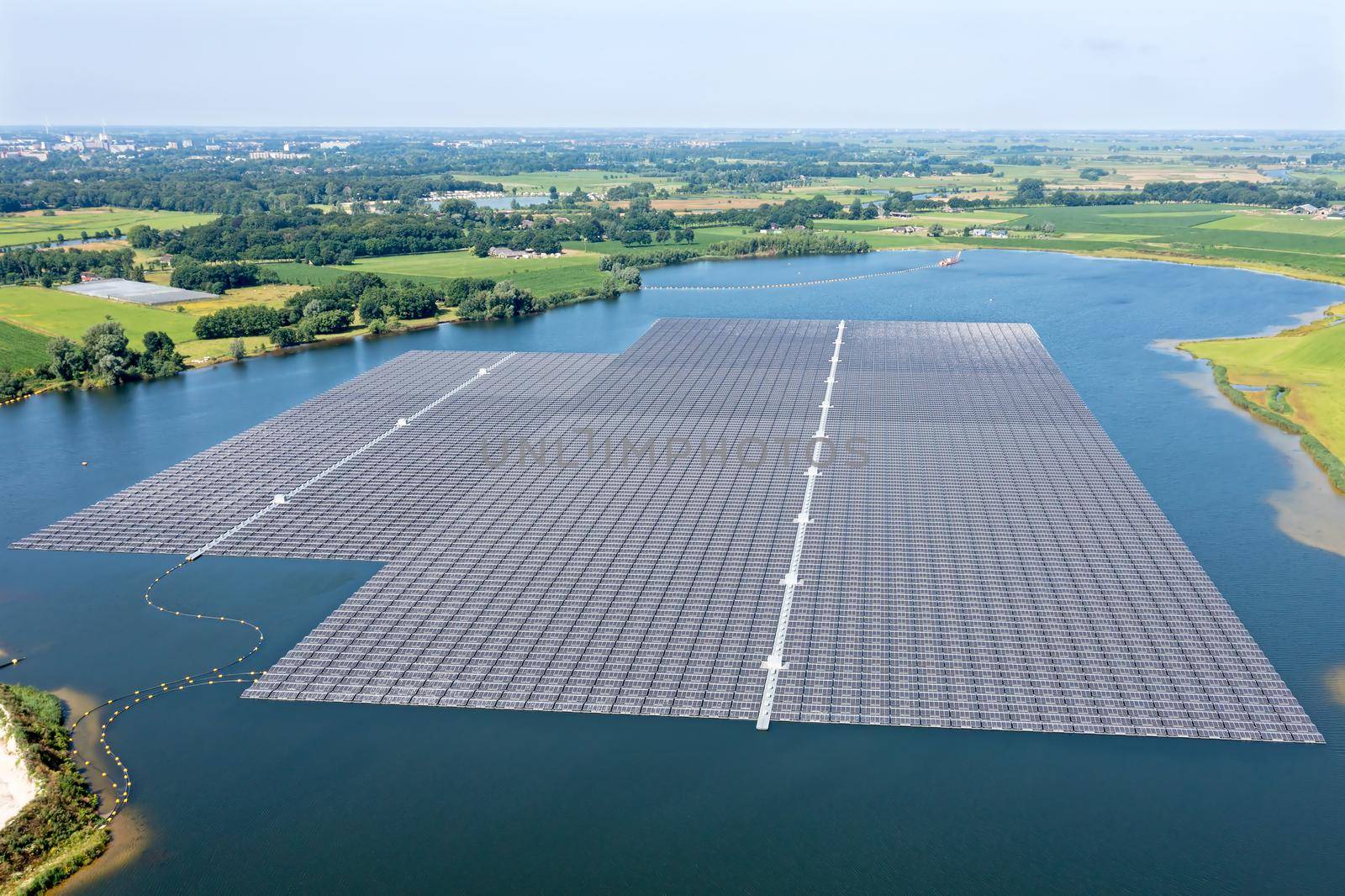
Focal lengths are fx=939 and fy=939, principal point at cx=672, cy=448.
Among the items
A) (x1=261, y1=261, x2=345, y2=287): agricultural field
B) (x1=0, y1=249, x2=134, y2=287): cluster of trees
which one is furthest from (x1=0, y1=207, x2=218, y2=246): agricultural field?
(x1=261, y1=261, x2=345, y2=287): agricultural field

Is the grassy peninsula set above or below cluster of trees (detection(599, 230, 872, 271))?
below

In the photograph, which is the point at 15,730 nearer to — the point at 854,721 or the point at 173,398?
the point at 854,721

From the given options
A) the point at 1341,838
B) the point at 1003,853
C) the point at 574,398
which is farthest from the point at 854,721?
the point at 574,398

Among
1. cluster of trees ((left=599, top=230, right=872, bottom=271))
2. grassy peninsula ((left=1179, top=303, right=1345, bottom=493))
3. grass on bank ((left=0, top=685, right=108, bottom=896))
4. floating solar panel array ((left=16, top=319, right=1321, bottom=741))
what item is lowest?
grass on bank ((left=0, top=685, right=108, bottom=896))

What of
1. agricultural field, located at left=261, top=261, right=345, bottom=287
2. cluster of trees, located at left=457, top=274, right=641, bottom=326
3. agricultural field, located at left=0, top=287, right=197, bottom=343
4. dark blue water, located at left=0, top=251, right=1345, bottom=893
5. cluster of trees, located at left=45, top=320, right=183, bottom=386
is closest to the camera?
dark blue water, located at left=0, top=251, right=1345, bottom=893

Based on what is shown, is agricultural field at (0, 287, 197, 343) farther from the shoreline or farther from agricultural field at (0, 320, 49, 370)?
the shoreline

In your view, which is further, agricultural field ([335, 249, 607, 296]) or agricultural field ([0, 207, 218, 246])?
agricultural field ([0, 207, 218, 246])
